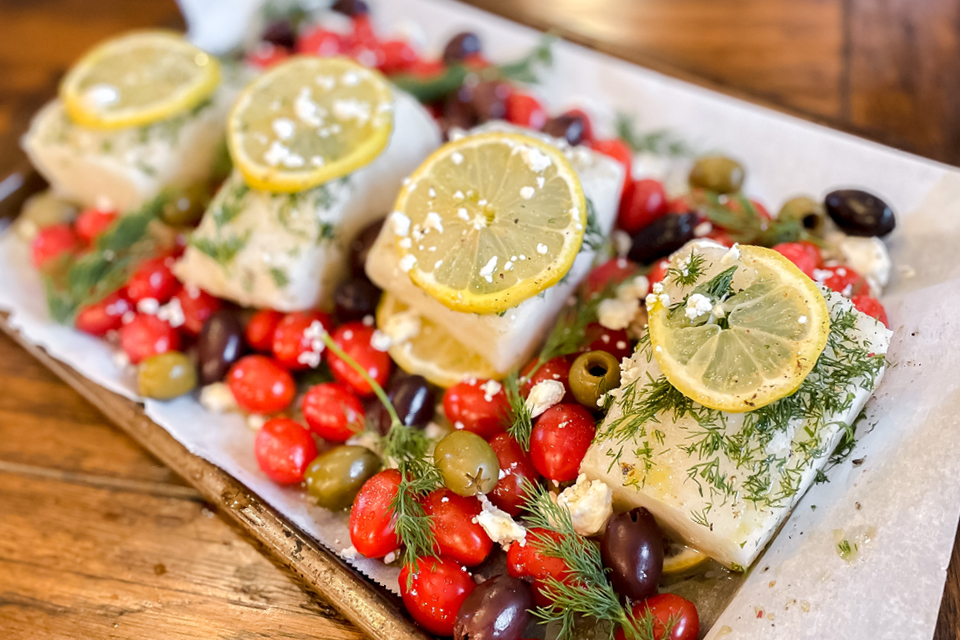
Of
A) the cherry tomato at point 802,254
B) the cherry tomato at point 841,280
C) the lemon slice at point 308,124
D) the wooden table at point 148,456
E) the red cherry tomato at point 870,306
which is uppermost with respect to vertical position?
the lemon slice at point 308,124

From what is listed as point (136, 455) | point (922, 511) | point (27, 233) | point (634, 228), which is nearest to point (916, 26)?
point (634, 228)

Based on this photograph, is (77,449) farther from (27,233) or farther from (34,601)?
(27,233)

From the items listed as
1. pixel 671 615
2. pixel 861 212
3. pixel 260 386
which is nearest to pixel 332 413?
pixel 260 386

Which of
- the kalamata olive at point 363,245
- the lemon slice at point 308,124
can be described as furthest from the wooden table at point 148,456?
the lemon slice at point 308,124

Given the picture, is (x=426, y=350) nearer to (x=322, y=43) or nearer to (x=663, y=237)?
(x=663, y=237)

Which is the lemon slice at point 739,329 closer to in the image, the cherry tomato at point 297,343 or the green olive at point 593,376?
the green olive at point 593,376
